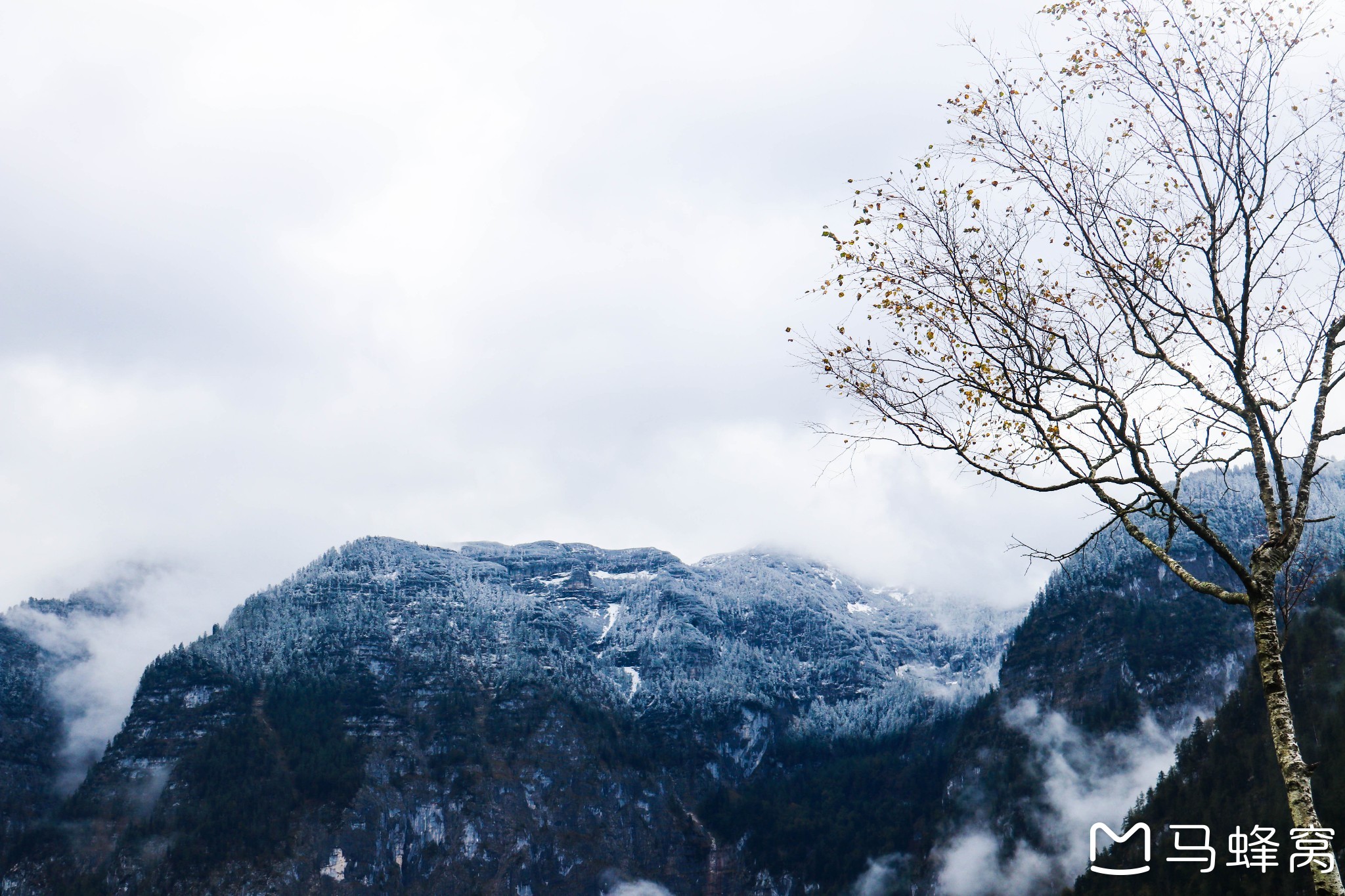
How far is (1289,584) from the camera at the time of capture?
13734 millimetres

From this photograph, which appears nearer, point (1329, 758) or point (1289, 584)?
point (1289, 584)

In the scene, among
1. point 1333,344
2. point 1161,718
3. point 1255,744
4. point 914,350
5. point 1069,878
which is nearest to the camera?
point 1333,344

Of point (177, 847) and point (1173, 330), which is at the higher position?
point (1173, 330)

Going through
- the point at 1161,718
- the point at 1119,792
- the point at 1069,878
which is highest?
the point at 1161,718

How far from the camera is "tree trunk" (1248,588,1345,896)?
12.0 m

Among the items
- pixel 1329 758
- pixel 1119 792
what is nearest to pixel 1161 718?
pixel 1119 792

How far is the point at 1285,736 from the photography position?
12250 mm

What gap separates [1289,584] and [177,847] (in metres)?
229

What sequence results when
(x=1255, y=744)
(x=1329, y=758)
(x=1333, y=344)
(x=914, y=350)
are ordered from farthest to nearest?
(x=1255, y=744), (x=1329, y=758), (x=914, y=350), (x=1333, y=344)

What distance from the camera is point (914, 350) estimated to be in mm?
14711

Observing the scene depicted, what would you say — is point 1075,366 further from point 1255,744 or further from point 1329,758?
point 1255,744

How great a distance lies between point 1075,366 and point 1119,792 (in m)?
203

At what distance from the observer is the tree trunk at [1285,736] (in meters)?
12.0

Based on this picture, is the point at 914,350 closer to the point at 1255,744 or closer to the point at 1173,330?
the point at 1173,330
